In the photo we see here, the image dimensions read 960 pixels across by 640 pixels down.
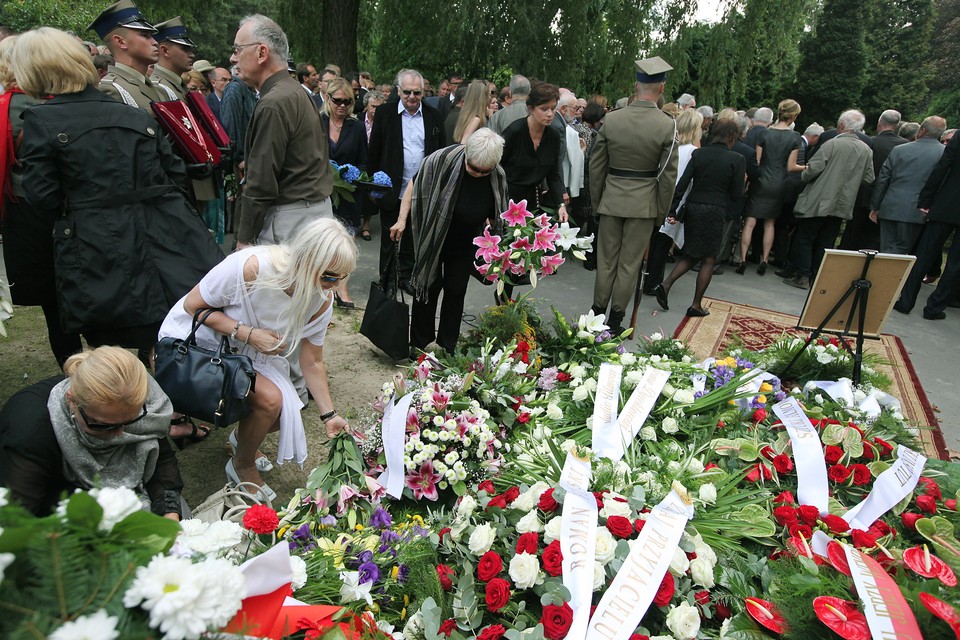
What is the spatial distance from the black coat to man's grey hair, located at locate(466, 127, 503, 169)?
1695mm

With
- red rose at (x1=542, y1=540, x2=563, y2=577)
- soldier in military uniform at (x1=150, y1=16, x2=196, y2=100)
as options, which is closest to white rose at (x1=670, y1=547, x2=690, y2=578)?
red rose at (x1=542, y1=540, x2=563, y2=577)

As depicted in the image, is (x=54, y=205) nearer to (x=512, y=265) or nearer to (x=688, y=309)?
(x=512, y=265)

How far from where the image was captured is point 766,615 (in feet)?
5.39

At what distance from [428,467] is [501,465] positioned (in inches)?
11.8

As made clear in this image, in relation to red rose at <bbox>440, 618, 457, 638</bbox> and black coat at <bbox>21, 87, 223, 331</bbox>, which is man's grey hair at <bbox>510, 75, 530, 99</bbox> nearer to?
black coat at <bbox>21, 87, 223, 331</bbox>

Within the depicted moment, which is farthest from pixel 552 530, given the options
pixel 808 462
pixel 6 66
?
pixel 6 66

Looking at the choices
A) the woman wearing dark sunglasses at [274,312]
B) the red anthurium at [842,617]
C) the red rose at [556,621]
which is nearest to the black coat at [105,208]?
the woman wearing dark sunglasses at [274,312]

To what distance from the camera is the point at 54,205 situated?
272 cm

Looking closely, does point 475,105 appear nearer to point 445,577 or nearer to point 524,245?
point 524,245

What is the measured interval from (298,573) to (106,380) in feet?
2.91

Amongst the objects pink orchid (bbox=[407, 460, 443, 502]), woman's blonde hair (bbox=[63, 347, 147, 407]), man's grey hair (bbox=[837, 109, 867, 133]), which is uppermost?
man's grey hair (bbox=[837, 109, 867, 133])

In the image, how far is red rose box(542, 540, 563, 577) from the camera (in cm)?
177

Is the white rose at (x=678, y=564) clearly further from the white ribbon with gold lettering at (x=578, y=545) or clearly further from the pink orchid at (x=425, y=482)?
the pink orchid at (x=425, y=482)

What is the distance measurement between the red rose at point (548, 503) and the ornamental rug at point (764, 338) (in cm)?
340
